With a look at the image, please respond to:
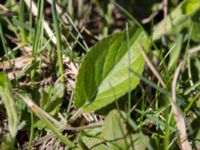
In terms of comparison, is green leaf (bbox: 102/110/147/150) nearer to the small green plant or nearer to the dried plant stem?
the small green plant

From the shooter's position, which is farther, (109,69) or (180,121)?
(109,69)

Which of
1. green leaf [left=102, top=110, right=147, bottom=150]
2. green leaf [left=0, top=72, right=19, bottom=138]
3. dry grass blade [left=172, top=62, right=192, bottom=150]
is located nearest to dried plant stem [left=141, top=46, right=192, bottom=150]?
dry grass blade [left=172, top=62, right=192, bottom=150]

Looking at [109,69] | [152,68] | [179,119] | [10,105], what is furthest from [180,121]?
[10,105]

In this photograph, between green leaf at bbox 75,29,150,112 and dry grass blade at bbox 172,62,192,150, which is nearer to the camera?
dry grass blade at bbox 172,62,192,150

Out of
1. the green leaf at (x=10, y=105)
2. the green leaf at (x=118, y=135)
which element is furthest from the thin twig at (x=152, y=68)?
the green leaf at (x=10, y=105)

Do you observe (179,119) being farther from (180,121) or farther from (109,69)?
(109,69)

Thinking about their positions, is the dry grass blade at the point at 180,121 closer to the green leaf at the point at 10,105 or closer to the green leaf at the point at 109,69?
the green leaf at the point at 109,69

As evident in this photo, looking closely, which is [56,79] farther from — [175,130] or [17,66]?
[175,130]

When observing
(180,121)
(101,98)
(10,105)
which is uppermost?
(10,105)
